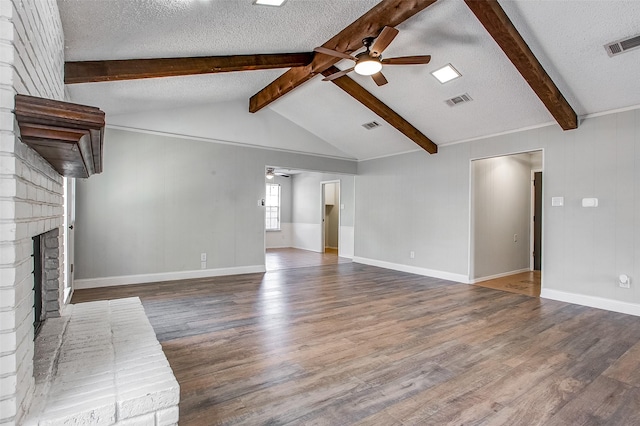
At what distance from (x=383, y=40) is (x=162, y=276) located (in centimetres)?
487

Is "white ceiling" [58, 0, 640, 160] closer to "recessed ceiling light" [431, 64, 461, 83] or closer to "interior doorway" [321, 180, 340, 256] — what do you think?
"recessed ceiling light" [431, 64, 461, 83]

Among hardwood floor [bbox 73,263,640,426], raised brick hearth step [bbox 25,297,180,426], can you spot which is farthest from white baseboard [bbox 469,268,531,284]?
raised brick hearth step [bbox 25,297,180,426]

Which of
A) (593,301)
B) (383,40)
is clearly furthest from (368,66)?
(593,301)

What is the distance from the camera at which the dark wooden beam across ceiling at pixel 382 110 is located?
4.97m

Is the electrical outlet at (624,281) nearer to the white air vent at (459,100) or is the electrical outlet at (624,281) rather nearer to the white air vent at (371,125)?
the white air vent at (459,100)

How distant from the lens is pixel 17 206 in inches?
51.8

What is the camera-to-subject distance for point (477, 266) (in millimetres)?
5883

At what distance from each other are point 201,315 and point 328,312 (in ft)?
4.82

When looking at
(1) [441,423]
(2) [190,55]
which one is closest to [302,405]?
(1) [441,423]

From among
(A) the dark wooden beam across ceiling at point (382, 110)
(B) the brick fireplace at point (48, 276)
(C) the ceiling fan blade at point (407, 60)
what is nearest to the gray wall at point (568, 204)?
(A) the dark wooden beam across ceiling at point (382, 110)

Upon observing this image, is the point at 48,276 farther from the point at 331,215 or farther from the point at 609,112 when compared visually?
the point at 331,215

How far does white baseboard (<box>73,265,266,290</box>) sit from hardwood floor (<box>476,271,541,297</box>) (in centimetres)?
418

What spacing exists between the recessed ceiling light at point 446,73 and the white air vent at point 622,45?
1459mm

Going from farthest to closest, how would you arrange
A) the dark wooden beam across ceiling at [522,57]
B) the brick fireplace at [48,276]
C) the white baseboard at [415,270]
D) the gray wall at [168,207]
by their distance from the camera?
the white baseboard at [415,270] < the gray wall at [168,207] < the dark wooden beam across ceiling at [522,57] < the brick fireplace at [48,276]
